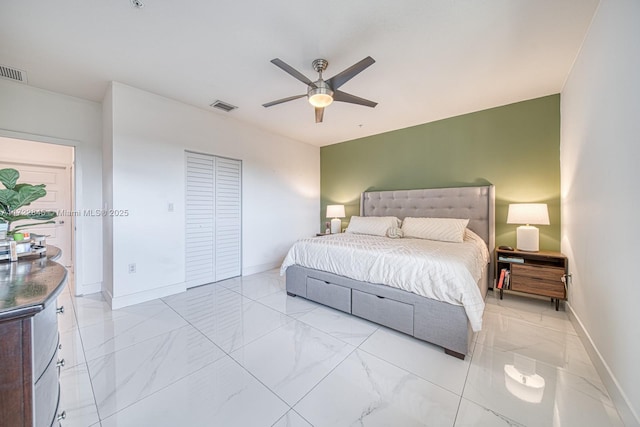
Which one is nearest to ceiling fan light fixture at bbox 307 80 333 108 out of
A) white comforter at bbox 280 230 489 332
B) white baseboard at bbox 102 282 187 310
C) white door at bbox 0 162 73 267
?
white comforter at bbox 280 230 489 332

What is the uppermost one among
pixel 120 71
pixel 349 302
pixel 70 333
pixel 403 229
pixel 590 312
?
pixel 120 71

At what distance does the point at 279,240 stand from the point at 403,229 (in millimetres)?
2355

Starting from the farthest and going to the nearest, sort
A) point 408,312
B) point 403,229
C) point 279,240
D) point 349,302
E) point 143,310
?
point 279,240 → point 403,229 → point 143,310 → point 349,302 → point 408,312

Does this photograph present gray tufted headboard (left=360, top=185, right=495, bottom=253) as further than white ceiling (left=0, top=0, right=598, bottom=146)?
Yes

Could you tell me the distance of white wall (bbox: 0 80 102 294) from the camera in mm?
2837

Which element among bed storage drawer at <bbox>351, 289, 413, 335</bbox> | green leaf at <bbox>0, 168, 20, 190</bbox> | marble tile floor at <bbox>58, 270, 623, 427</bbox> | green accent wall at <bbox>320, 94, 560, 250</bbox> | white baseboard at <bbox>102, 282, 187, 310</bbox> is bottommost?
marble tile floor at <bbox>58, 270, 623, 427</bbox>

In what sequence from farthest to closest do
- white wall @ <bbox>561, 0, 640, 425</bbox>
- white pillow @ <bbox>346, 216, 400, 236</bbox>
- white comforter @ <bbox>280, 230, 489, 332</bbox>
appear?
white pillow @ <bbox>346, 216, 400, 236</bbox>, white comforter @ <bbox>280, 230, 489, 332</bbox>, white wall @ <bbox>561, 0, 640, 425</bbox>

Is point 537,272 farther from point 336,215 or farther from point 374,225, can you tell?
point 336,215

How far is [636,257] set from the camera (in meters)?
1.31

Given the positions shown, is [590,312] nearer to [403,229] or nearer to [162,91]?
[403,229]

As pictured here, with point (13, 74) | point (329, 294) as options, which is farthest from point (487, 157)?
point (13, 74)

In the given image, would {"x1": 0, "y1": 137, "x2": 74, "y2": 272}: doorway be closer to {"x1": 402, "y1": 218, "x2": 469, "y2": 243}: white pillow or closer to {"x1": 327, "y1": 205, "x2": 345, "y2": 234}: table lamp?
{"x1": 327, "y1": 205, "x2": 345, "y2": 234}: table lamp

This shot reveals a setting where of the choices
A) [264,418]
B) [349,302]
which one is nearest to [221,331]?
[264,418]

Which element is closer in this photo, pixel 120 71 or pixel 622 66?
pixel 622 66
